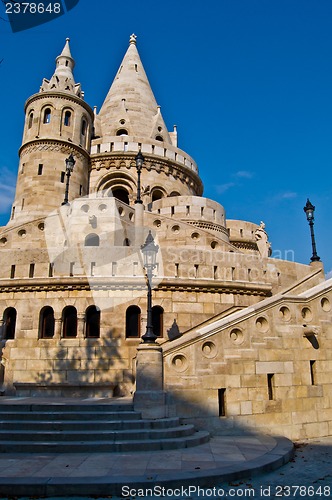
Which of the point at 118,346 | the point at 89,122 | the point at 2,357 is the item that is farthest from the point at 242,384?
the point at 89,122

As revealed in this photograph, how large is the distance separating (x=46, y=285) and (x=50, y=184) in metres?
13.5

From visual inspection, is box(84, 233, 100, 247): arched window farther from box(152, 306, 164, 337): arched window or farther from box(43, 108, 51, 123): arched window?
box(43, 108, 51, 123): arched window

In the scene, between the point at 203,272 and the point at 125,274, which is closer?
the point at 125,274

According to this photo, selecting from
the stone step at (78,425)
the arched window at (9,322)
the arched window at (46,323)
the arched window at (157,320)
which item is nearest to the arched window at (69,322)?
the arched window at (46,323)

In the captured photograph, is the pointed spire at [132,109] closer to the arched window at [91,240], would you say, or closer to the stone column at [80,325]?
the arched window at [91,240]

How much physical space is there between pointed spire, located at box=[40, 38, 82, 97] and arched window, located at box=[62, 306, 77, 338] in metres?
19.2

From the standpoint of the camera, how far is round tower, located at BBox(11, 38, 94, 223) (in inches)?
968

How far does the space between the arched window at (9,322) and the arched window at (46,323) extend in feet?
3.56

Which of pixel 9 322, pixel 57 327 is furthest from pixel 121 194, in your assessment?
pixel 57 327

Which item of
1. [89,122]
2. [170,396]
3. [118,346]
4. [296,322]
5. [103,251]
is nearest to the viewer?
[170,396]

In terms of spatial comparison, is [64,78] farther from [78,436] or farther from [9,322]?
[78,436]

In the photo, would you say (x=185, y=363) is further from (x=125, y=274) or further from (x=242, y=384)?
(x=125, y=274)

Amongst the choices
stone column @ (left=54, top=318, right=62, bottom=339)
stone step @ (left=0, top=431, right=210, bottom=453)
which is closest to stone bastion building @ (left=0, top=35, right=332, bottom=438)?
stone column @ (left=54, top=318, right=62, bottom=339)

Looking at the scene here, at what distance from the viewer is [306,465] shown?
7.17 metres
